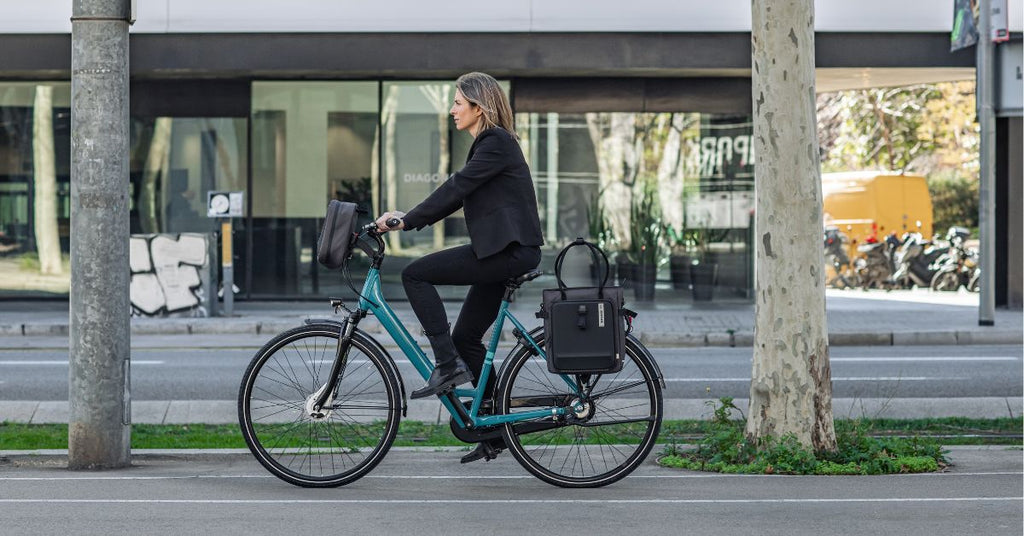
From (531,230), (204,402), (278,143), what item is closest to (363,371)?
(531,230)

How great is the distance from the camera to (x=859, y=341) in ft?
50.3

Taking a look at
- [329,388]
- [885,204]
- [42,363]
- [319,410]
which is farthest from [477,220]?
[885,204]

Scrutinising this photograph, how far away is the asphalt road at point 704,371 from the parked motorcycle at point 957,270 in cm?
1004

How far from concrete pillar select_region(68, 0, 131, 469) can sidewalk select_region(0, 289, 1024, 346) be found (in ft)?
20.1

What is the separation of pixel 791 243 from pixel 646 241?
13.3 m

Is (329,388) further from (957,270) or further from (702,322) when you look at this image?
(957,270)

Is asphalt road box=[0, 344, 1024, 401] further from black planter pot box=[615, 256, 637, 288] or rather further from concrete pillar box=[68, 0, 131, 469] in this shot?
black planter pot box=[615, 256, 637, 288]

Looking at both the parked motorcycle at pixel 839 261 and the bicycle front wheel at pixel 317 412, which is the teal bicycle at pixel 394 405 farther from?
the parked motorcycle at pixel 839 261

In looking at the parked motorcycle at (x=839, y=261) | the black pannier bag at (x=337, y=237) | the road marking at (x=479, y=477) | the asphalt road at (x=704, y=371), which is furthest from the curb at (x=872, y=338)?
the parked motorcycle at (x=839, y=261)

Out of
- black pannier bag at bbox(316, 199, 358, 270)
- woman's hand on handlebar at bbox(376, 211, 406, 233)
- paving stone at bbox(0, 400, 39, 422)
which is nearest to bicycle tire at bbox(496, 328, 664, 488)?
woman's hand on handlebar at bbox(376, 211, 406, 233)

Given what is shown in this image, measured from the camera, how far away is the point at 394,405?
6.00 metres

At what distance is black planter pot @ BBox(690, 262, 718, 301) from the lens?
788 inches

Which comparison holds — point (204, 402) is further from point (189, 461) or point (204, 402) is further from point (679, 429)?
point (679, 429)

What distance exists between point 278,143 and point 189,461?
13.5 metres
